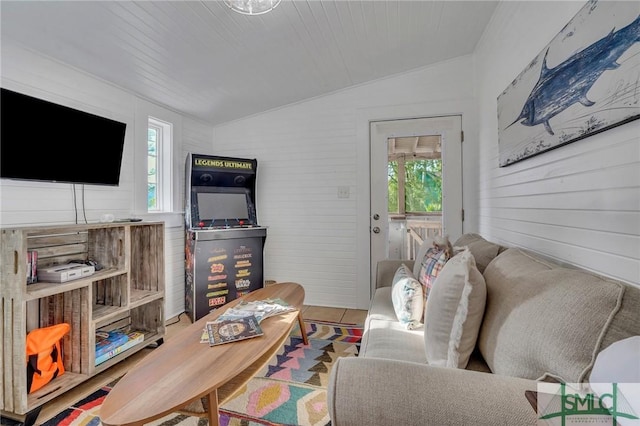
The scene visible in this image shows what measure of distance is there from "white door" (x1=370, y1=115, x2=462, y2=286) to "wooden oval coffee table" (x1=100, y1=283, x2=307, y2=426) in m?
1.74

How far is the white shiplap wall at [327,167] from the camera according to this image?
2975 mm

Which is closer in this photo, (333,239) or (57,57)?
(57,57)

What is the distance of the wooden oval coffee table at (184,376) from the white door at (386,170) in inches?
68.6

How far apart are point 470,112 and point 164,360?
318 cm

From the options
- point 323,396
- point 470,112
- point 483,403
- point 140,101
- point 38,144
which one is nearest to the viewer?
point 483,403

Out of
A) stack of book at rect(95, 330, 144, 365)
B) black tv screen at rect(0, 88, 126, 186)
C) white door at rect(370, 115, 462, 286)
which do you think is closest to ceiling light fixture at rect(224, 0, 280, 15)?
black tv screen at rect(0, 88, 126, 186)

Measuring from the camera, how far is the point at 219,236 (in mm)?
2799

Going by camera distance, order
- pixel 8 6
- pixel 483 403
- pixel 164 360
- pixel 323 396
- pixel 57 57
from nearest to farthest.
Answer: pixel 483 403
pixel 164 360
pixel 8 6
pixel 323 396
pixel 57 57

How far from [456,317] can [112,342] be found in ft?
7.28

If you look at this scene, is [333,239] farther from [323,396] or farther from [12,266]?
[12,266]

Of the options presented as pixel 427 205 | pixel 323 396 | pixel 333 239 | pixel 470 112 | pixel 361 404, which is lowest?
pixel 323 396

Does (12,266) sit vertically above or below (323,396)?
above

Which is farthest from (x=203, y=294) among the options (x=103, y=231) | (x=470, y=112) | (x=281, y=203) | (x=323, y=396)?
(x=470, y=112)

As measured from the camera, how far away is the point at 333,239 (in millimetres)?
3244
